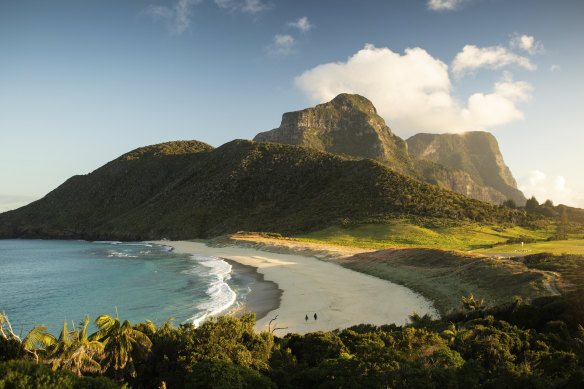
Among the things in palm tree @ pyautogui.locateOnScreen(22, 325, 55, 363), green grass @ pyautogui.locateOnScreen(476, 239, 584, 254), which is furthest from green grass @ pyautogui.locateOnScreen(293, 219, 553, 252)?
palm tree @ pyautogui.locateOnScreen(22, 325, 55, 363)

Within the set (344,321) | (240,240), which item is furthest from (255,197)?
(344,321)

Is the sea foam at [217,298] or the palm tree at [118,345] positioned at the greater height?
the palm tree at [118,345]

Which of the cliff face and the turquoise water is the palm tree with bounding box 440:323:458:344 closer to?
the turquoise water

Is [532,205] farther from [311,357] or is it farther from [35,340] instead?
[35,340]

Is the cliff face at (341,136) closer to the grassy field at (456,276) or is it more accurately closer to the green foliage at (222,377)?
the grassy field at (456,276)

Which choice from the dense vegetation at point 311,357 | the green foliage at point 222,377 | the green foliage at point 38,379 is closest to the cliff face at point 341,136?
the dense vegetation at point 311,357

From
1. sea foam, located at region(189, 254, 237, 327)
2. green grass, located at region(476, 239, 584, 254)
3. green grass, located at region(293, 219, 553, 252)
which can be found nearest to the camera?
sea foam, located at region(189, 254, 237, 327)

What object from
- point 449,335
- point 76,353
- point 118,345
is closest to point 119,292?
point 118,345
